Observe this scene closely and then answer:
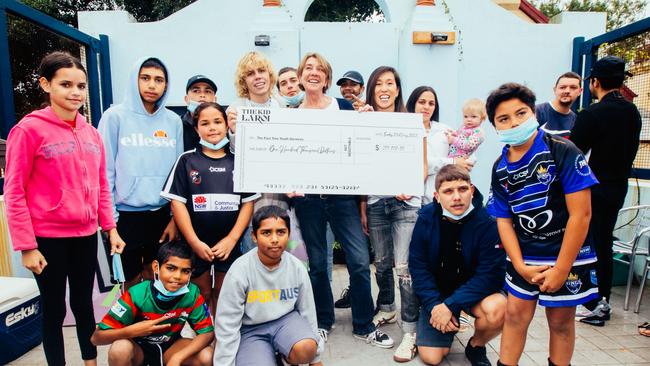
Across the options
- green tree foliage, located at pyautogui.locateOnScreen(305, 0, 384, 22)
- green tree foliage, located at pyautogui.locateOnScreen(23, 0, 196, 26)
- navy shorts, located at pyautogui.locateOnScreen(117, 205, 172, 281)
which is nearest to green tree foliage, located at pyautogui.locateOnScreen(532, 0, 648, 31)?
green tree foliage, located at pyautogui.locateOnScreen(305, 0, 384, 22)

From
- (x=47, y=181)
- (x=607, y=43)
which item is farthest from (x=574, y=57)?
(x=47, y=181)

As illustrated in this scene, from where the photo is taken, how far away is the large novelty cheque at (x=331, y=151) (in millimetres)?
3055

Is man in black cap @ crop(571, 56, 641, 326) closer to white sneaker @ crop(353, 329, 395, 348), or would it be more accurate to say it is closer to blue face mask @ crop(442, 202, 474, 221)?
blue face mask @ crop(442, 202, 474, 221)

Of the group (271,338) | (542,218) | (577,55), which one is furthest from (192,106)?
(577,55)

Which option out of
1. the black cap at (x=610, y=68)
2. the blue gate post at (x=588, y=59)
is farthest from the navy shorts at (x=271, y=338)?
the blue gate post at (x=588, y=59)

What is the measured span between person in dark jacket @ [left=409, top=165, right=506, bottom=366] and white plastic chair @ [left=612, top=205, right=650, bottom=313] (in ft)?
6.25

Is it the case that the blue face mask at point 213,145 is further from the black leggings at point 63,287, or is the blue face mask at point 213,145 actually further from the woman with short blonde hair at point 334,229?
the black leggings at point 63,287

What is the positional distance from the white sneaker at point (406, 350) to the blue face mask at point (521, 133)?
167cm

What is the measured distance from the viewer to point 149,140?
9.32ft

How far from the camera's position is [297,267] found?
2.75m

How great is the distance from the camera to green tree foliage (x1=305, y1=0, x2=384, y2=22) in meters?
12.9

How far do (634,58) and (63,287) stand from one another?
21.9ft

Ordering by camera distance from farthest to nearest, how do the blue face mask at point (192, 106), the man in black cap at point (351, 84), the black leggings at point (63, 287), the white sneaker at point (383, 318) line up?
the man in black cap at point (351, 84)
the white sneaker at point (383, 318)
the blue face mask at point (192, 106)
the black leggings at point (63, 287)

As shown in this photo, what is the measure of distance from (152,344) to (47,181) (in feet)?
3.78
